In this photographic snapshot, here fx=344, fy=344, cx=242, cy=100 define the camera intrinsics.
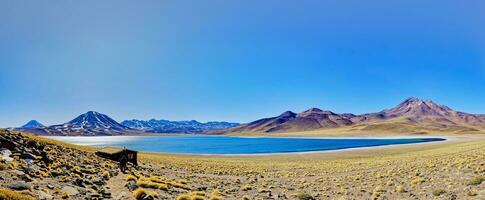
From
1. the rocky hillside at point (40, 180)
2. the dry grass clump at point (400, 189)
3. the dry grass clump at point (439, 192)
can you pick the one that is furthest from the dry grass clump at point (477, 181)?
the rocky hillside at point (40, 180)

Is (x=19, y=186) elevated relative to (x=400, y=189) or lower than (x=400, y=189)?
elevated

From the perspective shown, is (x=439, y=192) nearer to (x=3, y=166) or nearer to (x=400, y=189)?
(x=400, y=189)

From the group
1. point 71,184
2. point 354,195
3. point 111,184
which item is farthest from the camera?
point 354,195

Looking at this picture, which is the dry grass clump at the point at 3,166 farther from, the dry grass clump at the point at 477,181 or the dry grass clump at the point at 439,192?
the dry grass clump at the point at 477,181

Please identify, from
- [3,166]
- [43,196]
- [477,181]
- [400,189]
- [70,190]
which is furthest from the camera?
[400,189]

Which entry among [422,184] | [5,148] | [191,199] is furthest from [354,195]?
[5,148]

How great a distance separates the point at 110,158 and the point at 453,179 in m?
33.6

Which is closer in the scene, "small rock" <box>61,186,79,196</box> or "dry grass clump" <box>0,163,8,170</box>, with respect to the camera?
"small rock" <box>61,186,79,196</box>

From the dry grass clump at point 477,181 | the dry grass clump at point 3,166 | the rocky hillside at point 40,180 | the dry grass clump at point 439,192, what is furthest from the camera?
the dry grass clump at point 477,181

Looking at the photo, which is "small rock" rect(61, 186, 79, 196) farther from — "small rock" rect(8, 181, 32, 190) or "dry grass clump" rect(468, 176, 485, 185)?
"dry grass clump" rect(468, 176, 485, 185)

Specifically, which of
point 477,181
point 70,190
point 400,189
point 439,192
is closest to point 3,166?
point 70,190

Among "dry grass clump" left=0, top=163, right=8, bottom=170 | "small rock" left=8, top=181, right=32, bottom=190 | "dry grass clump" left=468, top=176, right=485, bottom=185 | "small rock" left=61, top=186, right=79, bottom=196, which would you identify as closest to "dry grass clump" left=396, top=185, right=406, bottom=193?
"dry grass clump" left=468, top=176, right=485, bottom=185

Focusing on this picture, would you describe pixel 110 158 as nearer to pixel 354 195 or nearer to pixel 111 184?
pixel 111 184

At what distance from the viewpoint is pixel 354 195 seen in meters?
22.6
